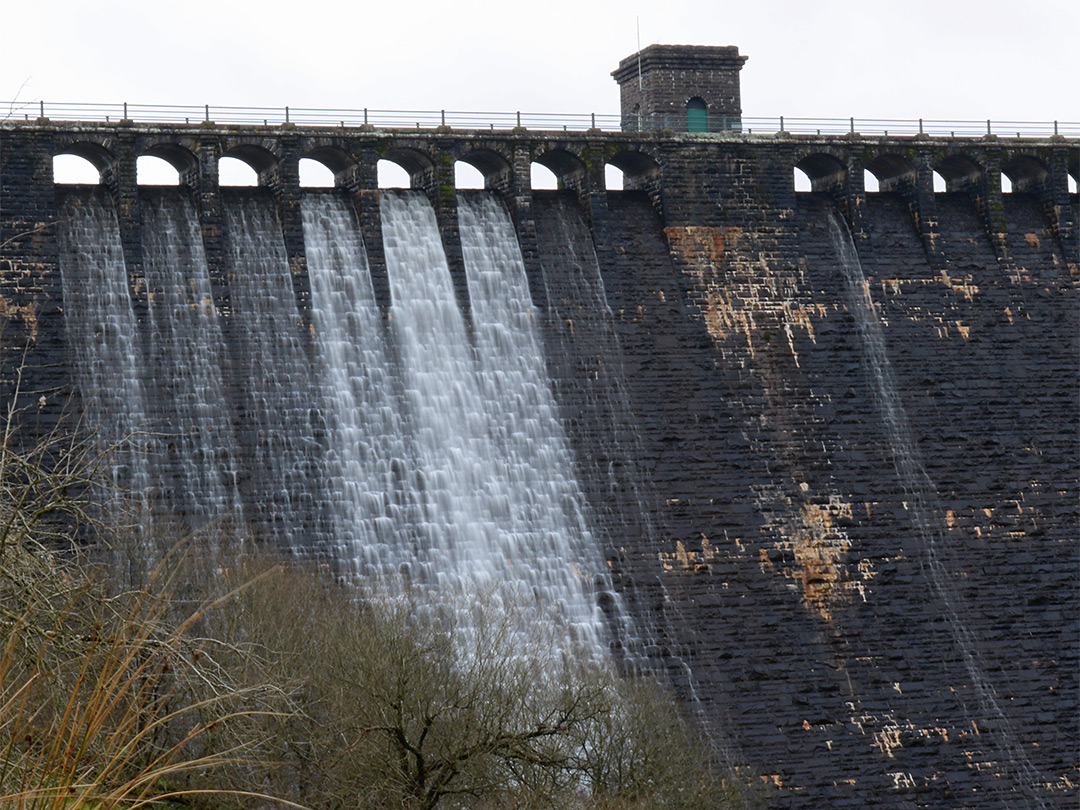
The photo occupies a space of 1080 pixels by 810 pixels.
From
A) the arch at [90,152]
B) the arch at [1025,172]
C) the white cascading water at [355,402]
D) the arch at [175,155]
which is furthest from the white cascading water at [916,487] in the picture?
the arch at [90,152]

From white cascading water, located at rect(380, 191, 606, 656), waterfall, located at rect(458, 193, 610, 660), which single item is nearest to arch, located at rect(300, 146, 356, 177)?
white cascading water, located at rect(380, 191, 606, 656)

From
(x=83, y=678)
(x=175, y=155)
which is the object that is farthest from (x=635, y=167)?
(x=83, y=678)

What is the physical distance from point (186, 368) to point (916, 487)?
21.0 metres

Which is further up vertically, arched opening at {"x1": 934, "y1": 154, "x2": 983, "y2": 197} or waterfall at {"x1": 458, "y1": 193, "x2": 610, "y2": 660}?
arched opening at {"x1": 934, "y1": 154, "x2": 983, "y2": 197}

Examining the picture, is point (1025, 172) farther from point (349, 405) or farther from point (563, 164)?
point (349, 405)

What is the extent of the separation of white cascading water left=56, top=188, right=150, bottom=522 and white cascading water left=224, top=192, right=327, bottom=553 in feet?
8.74

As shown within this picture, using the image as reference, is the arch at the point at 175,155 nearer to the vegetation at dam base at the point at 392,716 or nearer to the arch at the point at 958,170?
the vegetation at dam base at the point at 392,716

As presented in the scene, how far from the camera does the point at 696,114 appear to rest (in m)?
50.6

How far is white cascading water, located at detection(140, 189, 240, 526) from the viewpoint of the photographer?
36031mm

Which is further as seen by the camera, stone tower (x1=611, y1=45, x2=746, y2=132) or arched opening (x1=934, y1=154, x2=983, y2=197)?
stone tower (x1=611, y1=45, x2=746, y2=132)

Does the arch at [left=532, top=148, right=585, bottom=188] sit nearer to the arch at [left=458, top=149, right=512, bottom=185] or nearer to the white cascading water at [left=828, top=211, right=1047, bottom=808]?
the arch at [left=458, top=149, right=512, bottom=185]

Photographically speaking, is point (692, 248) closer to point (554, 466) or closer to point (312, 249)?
point (554, 466)

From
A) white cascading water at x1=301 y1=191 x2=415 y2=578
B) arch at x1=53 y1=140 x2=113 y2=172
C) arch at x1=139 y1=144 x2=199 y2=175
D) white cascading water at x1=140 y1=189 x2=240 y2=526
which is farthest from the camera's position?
arch at x1=139 y1=144 x2=199 y2=175

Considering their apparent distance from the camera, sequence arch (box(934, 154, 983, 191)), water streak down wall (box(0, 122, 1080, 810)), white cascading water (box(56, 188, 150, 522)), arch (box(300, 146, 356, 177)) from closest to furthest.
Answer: white cascading water (box(56, 188, 150, 522)) → water streak down wall (box(0, 122, 1080, 810)) → arch (box(300, 146, 356, 177)) → arch (box(934, 154, 983, 191))
